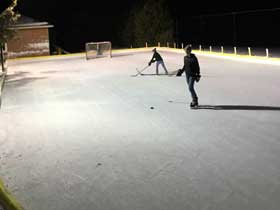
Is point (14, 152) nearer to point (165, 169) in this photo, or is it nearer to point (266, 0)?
point (165, 169)

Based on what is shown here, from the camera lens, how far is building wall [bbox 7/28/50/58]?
3769cm

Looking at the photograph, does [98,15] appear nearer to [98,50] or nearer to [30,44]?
[30,44]

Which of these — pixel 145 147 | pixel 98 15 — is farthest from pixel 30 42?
pixel 145 147

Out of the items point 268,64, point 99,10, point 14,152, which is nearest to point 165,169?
point 14,152

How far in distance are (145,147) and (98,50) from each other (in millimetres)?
25765

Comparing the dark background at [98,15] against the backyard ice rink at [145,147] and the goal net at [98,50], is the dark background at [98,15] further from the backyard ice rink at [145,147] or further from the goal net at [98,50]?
the backyard ice rink at [145,147]

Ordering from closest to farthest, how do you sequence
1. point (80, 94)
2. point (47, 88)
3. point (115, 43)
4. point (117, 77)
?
point (80, 94) < point (47, 88) < point (117, 77) < point (115, 43)

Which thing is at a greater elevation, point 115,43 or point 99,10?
point 99,10

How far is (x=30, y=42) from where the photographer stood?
126 feet

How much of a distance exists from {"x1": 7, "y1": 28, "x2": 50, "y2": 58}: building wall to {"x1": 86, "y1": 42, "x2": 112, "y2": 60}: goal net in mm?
6242

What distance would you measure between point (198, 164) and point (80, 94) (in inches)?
396

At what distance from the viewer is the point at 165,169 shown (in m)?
7.67

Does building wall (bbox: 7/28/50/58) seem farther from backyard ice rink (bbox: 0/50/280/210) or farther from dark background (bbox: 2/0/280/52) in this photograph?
backyard ice rink (bbox: 0/50/280/210)

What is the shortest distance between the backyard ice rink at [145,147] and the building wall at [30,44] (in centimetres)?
2084
